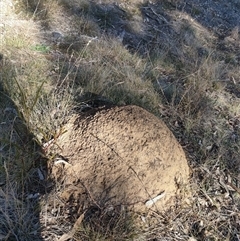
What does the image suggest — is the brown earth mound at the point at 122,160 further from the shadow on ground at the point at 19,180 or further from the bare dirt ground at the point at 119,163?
the shadow on ground at the point at 19,180

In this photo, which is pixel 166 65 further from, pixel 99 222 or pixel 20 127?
pixel 99 222

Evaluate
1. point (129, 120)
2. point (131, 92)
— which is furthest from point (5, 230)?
point (131, 92)

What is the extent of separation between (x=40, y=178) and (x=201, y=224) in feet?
3.83

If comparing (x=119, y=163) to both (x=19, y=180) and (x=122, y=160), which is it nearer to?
(x=122, y=160)

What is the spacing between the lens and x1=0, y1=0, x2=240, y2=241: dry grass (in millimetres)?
2254

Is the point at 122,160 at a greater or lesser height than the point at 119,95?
greater

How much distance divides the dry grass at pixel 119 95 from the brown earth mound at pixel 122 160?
14 centimetres

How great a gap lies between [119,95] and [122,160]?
1.13 meters

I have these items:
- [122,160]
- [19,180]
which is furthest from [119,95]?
[19,180]

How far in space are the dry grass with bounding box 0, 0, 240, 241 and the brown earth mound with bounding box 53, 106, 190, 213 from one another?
0.14 m

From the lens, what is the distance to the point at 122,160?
2316 millimetres

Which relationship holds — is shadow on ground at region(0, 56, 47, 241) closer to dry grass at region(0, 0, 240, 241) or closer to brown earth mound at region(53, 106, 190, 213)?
dry grass at region(0, 0, 240, 241)

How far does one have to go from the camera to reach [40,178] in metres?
2.33

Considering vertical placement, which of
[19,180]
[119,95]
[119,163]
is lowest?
[19,180]
